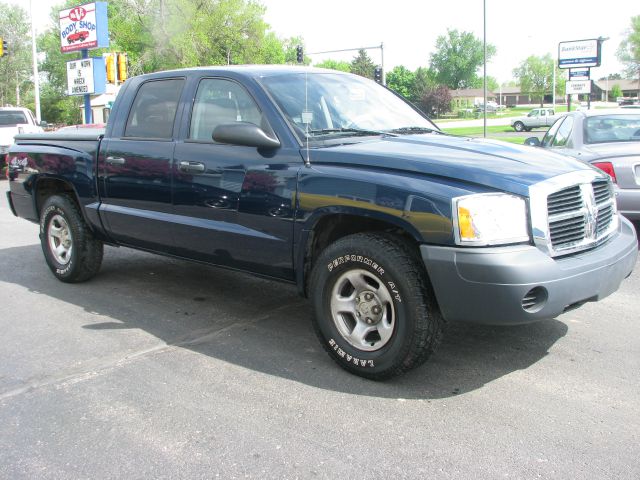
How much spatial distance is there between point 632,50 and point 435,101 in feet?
144

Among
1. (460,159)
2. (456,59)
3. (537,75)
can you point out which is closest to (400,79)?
(456,59)

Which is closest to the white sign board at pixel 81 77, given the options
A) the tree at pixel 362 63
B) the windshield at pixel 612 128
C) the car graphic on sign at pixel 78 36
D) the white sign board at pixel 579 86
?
the car graphic on sign at pixel 78 36

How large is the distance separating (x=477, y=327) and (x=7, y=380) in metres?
3.12

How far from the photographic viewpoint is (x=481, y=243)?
10.9 feet

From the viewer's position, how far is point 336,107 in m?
4.61

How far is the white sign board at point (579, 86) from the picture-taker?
1166 inches

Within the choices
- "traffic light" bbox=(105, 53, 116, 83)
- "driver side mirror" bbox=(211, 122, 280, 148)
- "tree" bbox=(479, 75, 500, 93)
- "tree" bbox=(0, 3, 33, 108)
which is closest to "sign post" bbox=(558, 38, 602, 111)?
"traffic light" bbox=(105, 53, 116, 83)

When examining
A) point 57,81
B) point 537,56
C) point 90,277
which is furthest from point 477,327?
point 537,56

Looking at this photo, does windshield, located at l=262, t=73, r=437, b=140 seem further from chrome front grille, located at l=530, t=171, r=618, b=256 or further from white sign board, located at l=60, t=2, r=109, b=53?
white sign board, located at l=60, t=2, r=109, b=53

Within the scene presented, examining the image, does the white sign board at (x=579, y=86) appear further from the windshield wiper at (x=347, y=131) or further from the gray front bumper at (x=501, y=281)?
the gray front bumper at (x=501, y=281)

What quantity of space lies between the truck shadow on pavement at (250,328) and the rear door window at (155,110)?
1417 millimetres

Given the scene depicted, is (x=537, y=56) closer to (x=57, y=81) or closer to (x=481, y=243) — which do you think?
(x=57, y=81)

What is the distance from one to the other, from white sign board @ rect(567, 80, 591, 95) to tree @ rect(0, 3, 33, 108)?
174ft

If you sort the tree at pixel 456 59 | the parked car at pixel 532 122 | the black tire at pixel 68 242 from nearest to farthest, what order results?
the black tire at pixel 68 242
the parked car at pixel 532 122
the tree at pixel 456 59
